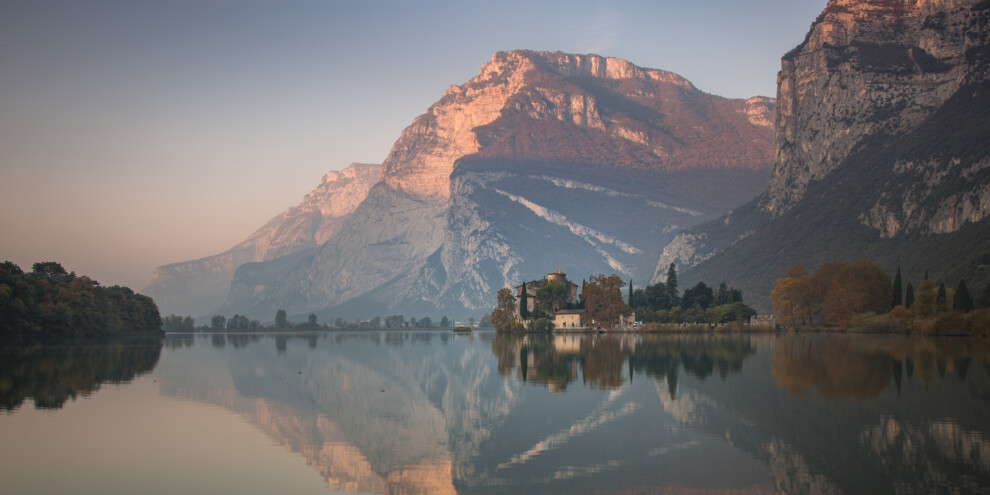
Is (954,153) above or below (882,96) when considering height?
below

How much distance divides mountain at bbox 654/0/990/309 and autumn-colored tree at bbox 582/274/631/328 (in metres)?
41.3

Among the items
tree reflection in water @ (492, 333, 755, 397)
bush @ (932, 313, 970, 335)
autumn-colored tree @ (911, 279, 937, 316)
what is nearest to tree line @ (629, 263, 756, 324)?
autumn-colored tree @ (911, 279, 937, 316)

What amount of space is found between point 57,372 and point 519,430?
34.5 meters

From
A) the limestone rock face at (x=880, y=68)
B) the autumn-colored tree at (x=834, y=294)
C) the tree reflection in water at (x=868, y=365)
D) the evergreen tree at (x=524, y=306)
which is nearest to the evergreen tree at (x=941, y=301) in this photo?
the tree reflection in water at (x=868, y=365)

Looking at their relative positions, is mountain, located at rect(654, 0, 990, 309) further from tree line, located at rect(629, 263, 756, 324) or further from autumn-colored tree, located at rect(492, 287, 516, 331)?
autumn-colored tree, located at rect(492, 287, 516, 331)

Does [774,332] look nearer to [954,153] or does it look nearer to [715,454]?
[954,153]

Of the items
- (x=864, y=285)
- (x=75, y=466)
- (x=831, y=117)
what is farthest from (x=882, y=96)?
(x=75, y=466)

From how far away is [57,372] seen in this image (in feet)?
168

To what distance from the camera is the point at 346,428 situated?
1240 inches

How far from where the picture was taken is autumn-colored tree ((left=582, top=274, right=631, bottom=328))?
417ft

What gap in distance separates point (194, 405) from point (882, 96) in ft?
563

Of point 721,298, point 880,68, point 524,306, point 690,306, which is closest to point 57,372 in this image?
point 524,306

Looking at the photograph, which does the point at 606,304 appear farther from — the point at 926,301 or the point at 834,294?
the point at 926,301

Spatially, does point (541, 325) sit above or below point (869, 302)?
below
